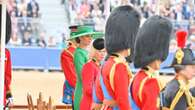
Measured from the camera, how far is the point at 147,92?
16.4 feet

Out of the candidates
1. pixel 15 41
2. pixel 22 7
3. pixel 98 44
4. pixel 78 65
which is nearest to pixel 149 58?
pixel 98 44

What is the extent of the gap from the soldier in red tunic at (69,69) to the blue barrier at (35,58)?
436 inches

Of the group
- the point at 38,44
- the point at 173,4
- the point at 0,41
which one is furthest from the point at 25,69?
the point at 0,41

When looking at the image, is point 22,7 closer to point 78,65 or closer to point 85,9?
point 85,9

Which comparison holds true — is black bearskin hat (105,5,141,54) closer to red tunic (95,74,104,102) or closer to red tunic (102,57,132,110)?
red tunic (102,57,132,110)

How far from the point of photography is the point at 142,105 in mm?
5043

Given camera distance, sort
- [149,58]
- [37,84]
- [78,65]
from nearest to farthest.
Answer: [149,58]
[78,65]
[37,84]

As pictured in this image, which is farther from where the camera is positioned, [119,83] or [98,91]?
[98,91]

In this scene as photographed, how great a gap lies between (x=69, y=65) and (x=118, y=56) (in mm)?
2075

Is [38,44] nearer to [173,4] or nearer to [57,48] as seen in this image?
[57,48]

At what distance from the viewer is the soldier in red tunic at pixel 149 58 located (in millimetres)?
5039

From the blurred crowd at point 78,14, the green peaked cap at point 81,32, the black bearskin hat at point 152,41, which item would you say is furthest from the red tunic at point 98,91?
the blurred crowd at point 78,14

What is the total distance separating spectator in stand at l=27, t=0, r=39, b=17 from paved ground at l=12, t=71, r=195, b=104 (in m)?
2.52

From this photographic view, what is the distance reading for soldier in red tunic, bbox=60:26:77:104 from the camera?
744cm
